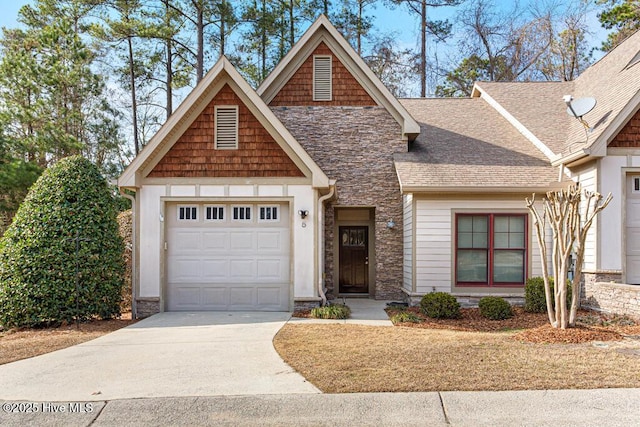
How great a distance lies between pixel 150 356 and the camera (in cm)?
690

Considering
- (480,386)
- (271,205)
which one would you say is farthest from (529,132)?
(480,386)

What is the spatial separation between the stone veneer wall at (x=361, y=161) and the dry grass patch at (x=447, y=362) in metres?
5.61

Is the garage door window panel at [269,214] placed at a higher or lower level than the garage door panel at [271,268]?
higher

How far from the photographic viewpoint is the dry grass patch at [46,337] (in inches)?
286

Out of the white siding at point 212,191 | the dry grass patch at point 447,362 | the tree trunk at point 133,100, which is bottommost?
the dry grass patch at point 447,362

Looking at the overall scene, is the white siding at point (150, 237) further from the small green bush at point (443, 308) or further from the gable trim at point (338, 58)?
the small green bush at point (443, 308)

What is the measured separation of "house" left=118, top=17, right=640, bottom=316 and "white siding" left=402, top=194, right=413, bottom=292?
6 centimetres

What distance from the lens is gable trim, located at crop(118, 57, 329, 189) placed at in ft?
34.5

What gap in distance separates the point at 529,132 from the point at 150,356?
11.6m

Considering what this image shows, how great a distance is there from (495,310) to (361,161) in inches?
220

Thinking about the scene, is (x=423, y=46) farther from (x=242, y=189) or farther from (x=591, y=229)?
(x=242, y=189)

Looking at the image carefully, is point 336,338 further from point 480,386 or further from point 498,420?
point 498,420

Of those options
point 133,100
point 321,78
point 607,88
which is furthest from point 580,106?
point 133,100

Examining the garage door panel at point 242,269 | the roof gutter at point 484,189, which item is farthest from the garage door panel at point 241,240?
the roof gutter at point 484,189
